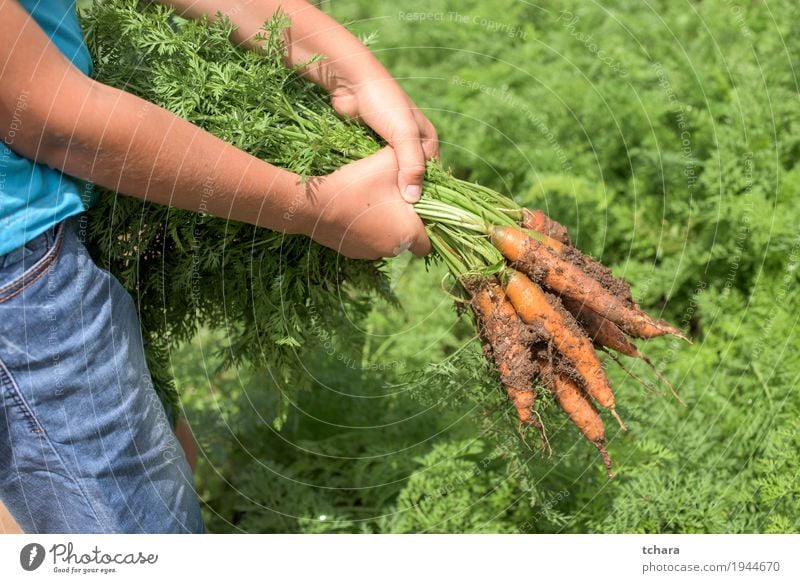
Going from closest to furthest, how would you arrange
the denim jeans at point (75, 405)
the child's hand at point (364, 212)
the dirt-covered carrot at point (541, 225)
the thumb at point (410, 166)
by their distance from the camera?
the denim jeans at point (75, 405) → the child's hand at point (364, 212) → the thumb at point (410, 166) → the dirt-covered carrot at point (541, 225)

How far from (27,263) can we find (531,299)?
1.03 metres

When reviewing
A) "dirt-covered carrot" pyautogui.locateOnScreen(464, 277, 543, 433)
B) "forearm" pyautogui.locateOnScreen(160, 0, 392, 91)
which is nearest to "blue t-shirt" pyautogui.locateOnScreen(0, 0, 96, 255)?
"forearm" pyautogui.locateOnScreen(160, 0, 392, 91)

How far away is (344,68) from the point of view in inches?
77.9

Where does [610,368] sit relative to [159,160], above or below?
below

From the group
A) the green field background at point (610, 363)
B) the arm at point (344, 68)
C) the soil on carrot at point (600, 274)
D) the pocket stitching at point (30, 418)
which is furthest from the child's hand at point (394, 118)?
the pocket stitching at point (30, 418)

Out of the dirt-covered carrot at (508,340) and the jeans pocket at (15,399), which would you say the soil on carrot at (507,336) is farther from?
the jeans pocket at (15,399)

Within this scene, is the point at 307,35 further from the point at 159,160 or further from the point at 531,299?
the point at 531,299

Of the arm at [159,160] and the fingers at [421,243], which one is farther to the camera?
the fingers at [421,243]

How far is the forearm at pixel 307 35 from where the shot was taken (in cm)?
191

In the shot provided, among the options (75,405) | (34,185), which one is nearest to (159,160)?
(34,185)

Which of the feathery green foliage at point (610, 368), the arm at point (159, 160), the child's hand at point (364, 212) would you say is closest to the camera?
the arm at point (159, 160)

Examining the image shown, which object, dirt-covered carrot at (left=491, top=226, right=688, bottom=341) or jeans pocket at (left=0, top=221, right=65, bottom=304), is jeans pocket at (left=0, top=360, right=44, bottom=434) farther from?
dirt-covered carrot at (left=491, top=226, right=688, bottom=341)

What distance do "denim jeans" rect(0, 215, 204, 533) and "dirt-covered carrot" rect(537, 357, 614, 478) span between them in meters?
0.85

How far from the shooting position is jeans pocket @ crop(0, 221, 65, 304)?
1465 millimetres
